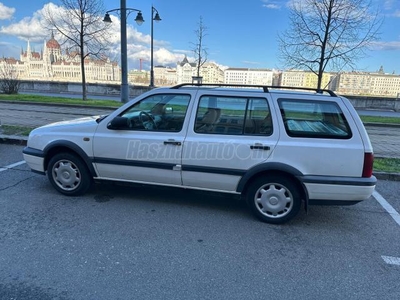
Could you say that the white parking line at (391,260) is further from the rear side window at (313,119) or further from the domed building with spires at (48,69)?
the domed building with spires at (48,69)

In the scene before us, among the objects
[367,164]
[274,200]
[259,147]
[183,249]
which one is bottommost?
[183,249]

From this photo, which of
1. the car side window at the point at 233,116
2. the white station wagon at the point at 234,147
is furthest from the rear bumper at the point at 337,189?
the car side window at the point at 233,116

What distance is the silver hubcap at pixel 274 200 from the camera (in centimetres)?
344

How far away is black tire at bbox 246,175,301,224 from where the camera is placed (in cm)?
341

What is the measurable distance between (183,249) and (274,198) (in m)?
1.31

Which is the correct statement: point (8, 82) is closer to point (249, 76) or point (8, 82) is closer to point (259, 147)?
point (249, 76)

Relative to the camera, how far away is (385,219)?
3.75 metres

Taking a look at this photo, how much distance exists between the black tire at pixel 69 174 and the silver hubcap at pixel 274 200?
2453 mm

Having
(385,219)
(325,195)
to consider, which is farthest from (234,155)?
(385,219)

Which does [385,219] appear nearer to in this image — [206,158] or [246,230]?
[246,230]

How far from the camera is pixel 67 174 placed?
4.06m

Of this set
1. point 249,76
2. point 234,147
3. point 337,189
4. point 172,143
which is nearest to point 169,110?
point 172,143

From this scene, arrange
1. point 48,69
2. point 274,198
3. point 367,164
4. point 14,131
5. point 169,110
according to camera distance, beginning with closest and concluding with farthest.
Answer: point 367,164
point 274,198
point 169,110
point 14,131
point 48,69

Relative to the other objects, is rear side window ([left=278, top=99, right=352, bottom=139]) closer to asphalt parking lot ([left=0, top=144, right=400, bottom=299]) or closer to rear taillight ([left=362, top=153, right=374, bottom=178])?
rear taillight ([left=362, top=153, right=374, bottom=178])
